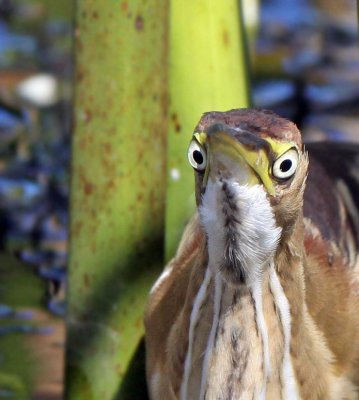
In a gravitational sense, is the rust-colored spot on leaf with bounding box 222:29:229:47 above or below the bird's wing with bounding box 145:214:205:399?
above

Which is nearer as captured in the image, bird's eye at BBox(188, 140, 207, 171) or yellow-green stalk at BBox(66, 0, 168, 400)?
bird's eye at BBox(188, 140, 207, 171)

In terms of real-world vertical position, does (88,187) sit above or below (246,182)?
below

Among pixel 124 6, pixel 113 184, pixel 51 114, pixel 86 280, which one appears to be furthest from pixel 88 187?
pixel 51 114

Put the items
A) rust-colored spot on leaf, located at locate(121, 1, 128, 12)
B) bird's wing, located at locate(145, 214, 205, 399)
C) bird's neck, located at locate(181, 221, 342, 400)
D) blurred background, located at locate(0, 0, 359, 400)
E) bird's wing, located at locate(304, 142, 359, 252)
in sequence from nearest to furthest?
1. bird's neck, located at locate(181, 221, 342, 400)
2. rust-colored spot on leaf, located at locate(121, 1, 128, 12)
3. bird's wing, located at locate(145, 214, 205, 399)
4. bird's wing, located at locate(304, 142, 359, 252)
5. blurred background, located at locate(0, 0, 359, 400)

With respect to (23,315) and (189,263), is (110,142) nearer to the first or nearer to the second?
(189,263)

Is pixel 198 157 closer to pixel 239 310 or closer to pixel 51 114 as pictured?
Result: pixel 239 310

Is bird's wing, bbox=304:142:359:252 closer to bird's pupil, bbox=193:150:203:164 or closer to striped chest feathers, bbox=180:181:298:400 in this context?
striped chest feathers, bbox=180:181:298:400

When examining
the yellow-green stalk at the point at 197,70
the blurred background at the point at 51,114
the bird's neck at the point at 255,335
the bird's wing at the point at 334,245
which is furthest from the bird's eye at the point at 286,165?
the blurred background at the point at 51,114

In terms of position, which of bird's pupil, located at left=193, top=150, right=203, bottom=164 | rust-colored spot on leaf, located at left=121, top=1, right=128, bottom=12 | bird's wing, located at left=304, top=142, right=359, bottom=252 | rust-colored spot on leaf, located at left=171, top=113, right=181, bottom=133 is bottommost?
bird's wing, located at left=304, top=142, right=359, bottom=252

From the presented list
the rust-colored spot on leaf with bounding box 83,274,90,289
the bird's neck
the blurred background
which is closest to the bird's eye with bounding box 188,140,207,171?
the bird's neck
